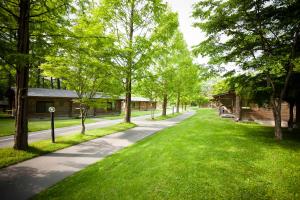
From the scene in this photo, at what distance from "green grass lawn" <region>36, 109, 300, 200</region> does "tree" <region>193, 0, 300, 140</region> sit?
3.32 m

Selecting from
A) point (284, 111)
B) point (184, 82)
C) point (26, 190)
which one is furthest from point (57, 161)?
point (184, 82)

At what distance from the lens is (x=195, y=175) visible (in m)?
5.60

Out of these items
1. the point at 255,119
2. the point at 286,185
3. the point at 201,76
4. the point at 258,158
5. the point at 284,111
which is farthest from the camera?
the point at 255,119

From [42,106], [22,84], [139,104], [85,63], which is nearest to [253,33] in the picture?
[85,63]

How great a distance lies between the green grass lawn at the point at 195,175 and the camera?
4.79 meters

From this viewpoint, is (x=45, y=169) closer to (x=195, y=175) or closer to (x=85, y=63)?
(x=195, y=175)

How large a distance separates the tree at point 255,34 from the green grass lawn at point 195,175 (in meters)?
3.32

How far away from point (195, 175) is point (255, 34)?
703 cm

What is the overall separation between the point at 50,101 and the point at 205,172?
2566 cm

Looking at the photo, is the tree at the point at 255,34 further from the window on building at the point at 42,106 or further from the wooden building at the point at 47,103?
the window on building at the point at 42,106

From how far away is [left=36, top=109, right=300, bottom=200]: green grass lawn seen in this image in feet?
15.7

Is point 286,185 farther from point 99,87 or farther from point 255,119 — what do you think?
point 255,119

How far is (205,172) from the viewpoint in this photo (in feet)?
18.7

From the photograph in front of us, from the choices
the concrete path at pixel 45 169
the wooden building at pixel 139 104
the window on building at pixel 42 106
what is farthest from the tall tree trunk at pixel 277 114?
the wooden building at pixel 139 104
